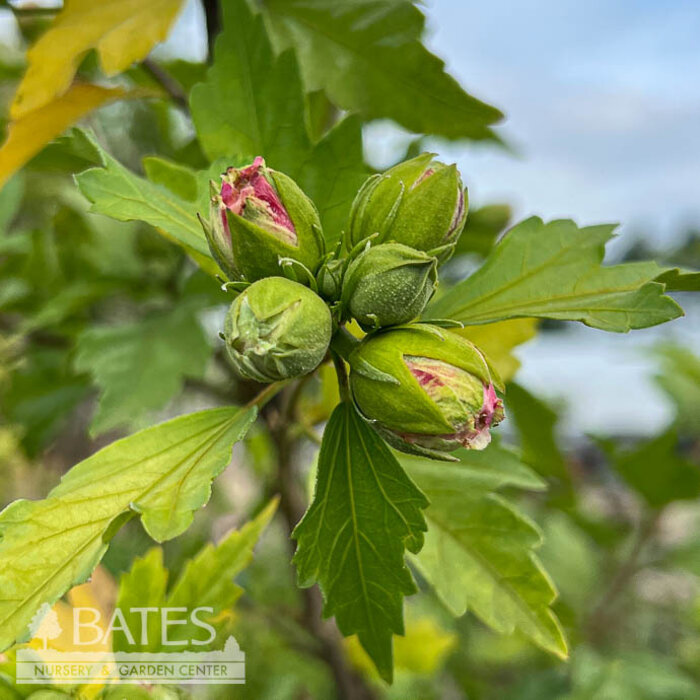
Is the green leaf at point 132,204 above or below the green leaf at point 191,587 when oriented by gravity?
above

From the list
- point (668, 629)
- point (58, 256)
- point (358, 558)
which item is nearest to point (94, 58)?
point (58, 256)

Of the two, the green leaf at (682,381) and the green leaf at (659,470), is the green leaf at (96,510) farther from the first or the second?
the green leaf at (682,381)

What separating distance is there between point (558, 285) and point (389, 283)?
0.51 ft

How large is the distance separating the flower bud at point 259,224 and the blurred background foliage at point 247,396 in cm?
16

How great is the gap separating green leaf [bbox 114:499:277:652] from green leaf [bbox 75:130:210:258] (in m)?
0.25

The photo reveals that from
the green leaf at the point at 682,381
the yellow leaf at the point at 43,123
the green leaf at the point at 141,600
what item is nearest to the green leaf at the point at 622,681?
the green leaf at the point at 682,381

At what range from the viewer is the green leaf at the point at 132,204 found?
49cm

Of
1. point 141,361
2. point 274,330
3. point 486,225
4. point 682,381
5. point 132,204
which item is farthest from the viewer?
point 682,381

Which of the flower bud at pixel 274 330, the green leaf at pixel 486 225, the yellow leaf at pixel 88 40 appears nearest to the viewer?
the flower bud at pixel 274 330

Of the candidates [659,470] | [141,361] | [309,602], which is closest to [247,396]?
[141,361]

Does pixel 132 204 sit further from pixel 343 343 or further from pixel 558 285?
pixel 558 285

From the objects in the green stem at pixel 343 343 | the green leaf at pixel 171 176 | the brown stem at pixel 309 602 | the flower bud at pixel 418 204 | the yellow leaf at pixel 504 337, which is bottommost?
the brown stem at pixel 309 602

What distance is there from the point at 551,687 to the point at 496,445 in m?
0.71

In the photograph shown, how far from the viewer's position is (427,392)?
39 centimetres
